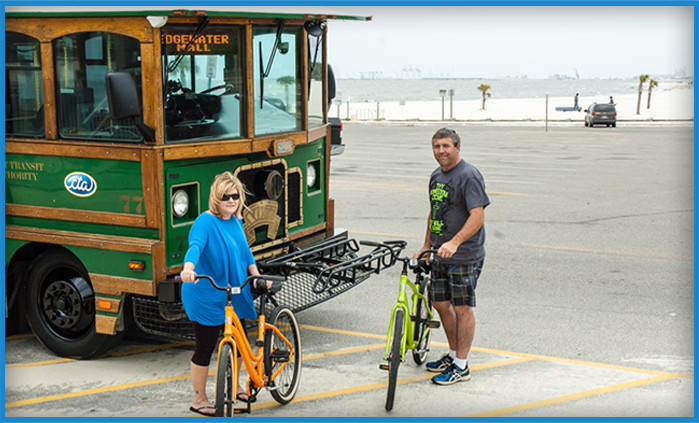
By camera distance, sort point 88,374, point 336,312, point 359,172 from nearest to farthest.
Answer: point 88,374
point 336,312
point 359,172

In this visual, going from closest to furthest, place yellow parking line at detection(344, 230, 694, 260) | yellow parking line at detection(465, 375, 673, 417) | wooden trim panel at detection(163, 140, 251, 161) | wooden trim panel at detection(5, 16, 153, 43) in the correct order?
yellow parking line at detection(465, 375, 673, 417)
wooden trim panel at detection(5, 16, 153, 43)
wooden trim panel at detection(163, 140, 251, 161)
yellow parking line at detection(344, 230, 694, 260)

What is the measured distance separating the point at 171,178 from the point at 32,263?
4.83 ft

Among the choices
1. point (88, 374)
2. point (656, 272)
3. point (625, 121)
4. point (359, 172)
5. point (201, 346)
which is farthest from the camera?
point (625, 121)

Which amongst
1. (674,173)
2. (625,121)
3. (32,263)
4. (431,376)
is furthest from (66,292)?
(625,121)

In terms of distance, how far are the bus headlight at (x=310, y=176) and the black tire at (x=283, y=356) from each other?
7.28 feet

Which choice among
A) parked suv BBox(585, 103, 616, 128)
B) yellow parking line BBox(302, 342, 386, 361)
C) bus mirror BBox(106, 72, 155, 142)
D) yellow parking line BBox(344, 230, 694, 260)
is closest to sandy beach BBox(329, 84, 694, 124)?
parked suv BBox(585, 103, 616, 128)

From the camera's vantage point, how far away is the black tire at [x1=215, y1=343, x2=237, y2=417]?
495 centimetres

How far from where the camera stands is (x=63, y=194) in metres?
6.41

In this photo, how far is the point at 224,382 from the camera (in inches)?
196

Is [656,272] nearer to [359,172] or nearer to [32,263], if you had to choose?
[32,263]

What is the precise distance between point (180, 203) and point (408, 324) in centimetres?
182

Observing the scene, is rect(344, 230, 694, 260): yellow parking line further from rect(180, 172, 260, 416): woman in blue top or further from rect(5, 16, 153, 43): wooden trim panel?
rect(180, 172, 260, 416): woman in blue top

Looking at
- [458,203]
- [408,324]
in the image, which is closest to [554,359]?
[408,324]

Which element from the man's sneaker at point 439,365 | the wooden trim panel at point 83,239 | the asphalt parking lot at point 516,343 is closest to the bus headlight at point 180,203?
the wooden trim panel at point 83,239
